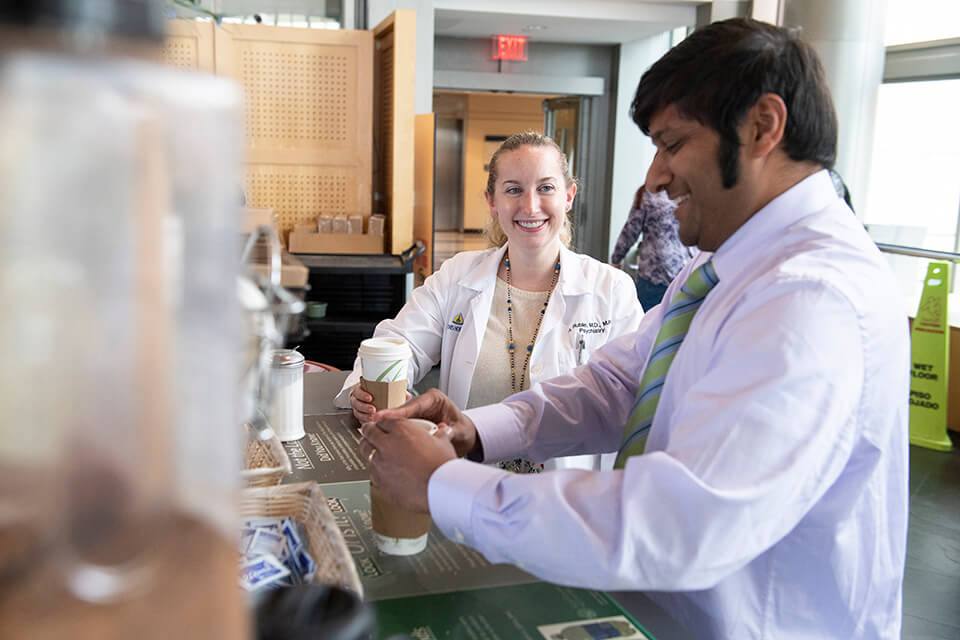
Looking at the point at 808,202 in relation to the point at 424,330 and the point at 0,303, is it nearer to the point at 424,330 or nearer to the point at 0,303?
the point at 0,303

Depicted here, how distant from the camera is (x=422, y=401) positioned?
5.80ft

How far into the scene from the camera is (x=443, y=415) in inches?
71.2

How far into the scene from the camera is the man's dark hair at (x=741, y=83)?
1366mm

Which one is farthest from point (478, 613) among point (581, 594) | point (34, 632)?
point (34, 632)

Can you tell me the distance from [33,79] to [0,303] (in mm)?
133

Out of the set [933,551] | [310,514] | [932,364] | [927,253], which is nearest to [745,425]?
[310,514]

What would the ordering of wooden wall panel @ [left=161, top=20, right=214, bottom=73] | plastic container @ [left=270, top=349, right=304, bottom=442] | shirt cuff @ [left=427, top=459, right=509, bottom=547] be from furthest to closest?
plastic container @ [left=270, top=349, right=304, bottom=442] → shirt cuff @ [left=427, top=459, right=509, bottom=547] → wooden wall panel @ [left=161, top=20, right=214, bottom=73]

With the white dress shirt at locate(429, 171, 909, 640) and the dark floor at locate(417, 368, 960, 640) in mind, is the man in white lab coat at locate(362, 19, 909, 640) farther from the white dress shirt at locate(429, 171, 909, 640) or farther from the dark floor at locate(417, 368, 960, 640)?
the dark floor at locate(417, 368, 960, 640)

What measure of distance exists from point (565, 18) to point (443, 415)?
708 cm

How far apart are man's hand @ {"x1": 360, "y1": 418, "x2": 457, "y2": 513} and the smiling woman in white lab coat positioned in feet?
4.28

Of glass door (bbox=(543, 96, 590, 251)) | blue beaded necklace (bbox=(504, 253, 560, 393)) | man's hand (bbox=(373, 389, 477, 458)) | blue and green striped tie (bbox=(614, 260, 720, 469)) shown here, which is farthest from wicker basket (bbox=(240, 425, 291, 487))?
glass door (bbox=(543, 96, 590, 251))

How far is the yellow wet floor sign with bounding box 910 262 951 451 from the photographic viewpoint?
5328 mm

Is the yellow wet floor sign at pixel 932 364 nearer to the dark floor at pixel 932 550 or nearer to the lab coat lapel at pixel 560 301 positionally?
the dark floor at pixel 932 550

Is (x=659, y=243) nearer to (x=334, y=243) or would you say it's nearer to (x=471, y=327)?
(x=334, y=243)
